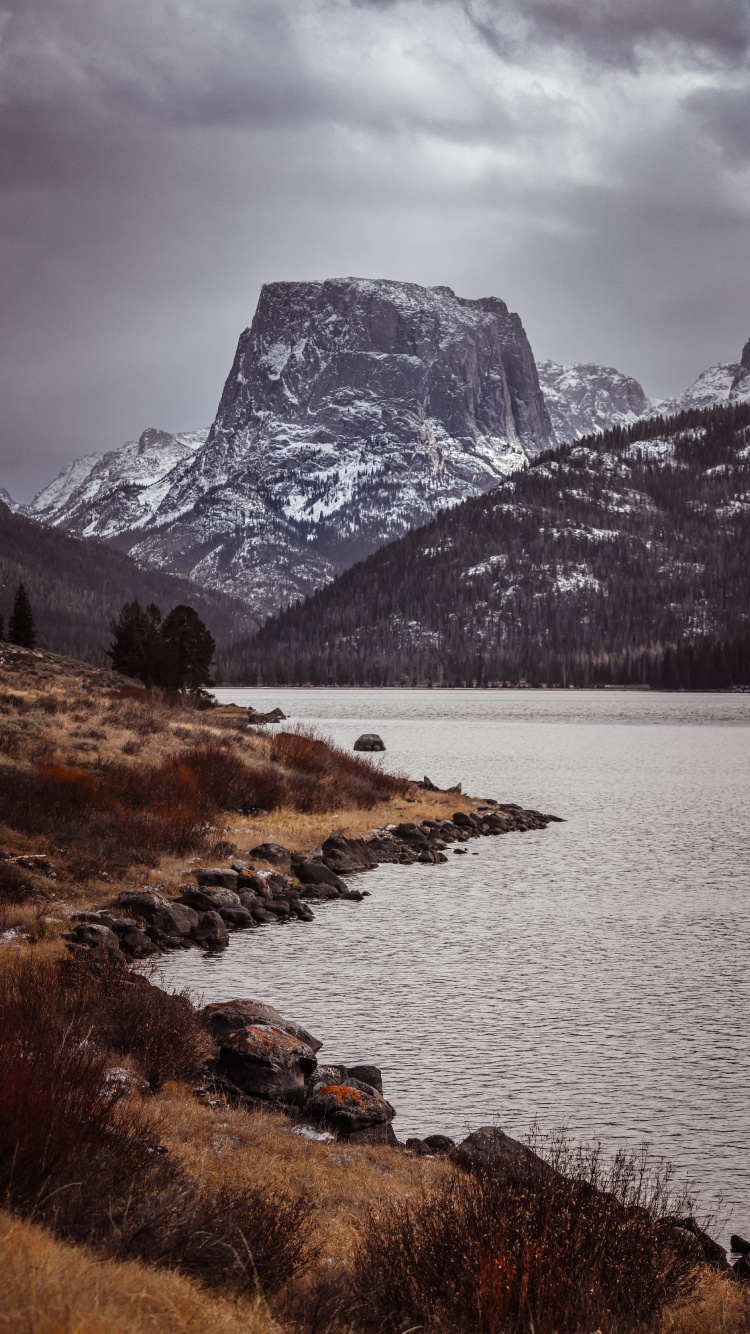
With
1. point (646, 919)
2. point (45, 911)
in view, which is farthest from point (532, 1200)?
point (646, 919)

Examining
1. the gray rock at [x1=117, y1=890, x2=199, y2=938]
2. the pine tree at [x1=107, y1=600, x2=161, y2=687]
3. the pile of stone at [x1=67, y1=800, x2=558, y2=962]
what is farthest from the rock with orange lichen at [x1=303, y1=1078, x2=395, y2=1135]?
the pine tree at [x1=107, y1=600, x2=161, y2=687]

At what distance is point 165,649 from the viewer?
87312 millimetres

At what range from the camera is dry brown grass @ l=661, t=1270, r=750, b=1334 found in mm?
6648

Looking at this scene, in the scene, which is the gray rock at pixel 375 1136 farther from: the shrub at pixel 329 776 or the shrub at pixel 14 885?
the shrub at pixel 329 776

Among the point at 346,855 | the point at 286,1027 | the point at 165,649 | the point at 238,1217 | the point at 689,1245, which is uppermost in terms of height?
the point at 165,649

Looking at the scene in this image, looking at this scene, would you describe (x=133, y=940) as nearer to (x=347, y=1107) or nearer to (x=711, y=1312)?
(x=347, y=1107)

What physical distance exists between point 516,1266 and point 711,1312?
78.4 inches

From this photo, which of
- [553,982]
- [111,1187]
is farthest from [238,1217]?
[553,982]

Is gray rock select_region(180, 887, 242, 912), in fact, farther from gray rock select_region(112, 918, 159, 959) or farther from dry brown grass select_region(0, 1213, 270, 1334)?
dry brown grass select_region(0, 1213, 270, 1334)

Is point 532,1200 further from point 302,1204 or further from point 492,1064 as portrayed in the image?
point 492,1064

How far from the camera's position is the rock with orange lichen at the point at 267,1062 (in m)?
11.8

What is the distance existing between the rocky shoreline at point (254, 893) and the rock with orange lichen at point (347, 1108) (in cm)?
624

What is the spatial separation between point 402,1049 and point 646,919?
10.9 meters

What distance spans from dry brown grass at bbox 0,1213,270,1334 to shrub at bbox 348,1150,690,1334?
3.52 feet
